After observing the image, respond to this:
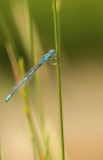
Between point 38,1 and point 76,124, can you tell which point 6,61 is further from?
point 76,124

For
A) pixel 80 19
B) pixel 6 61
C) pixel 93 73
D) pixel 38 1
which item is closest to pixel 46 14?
pixel 38 1

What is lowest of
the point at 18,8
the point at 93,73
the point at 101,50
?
the point at 18,8

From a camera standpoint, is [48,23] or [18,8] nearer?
[18,8]

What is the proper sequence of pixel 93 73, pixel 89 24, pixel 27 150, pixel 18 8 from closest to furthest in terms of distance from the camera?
pixel 18 8, pixel 27 150, pixel 89 24, pixel 93 73

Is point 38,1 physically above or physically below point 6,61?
above

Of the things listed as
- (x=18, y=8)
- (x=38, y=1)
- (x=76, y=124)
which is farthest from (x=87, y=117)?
(x=18, y=8)

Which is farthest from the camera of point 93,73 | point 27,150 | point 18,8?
point 93,73

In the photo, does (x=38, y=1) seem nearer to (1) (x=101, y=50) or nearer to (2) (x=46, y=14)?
(2) (x=46, y=14)
